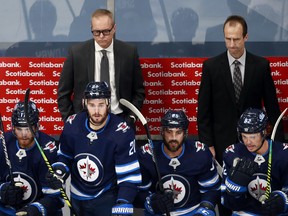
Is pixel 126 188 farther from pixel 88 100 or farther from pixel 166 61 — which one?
pixel 166 61

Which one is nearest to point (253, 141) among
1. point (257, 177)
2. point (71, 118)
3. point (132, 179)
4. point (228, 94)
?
point (257, 177)

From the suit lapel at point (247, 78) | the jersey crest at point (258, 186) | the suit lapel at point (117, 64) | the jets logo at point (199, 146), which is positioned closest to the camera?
the jersey crest at point (258, 186)

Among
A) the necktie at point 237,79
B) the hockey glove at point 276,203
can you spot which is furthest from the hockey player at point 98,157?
the necktie at point 237,79

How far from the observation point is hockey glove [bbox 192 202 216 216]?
5.76 meters

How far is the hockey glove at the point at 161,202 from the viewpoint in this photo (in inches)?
225

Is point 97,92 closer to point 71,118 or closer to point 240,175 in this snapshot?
point 71,118

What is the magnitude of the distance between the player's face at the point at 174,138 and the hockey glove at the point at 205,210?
409 mm

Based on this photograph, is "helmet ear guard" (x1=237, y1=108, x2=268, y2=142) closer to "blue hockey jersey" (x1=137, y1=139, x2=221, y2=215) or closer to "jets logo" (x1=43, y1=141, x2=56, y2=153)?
"blue hockey jersey" (x1=137, y1=139, x2=221, y2=215)

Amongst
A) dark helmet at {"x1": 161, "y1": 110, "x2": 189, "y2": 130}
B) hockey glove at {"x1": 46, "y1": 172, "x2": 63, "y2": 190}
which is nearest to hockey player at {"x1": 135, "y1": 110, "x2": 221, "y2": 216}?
dark helmet at {"x1": 161, "y1": 110, "x2": 189, "y2": 130}

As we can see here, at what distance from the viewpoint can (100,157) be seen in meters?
5.72

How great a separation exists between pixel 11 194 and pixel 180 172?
112 centimetres

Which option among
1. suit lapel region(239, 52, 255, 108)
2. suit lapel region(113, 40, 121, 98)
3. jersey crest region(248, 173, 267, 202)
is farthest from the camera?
suit lapel region(113, 40, 121, 98)

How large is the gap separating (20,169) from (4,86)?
1409 mm

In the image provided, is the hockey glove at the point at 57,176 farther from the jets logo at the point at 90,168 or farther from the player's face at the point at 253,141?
the player's face at the point at 253,141
